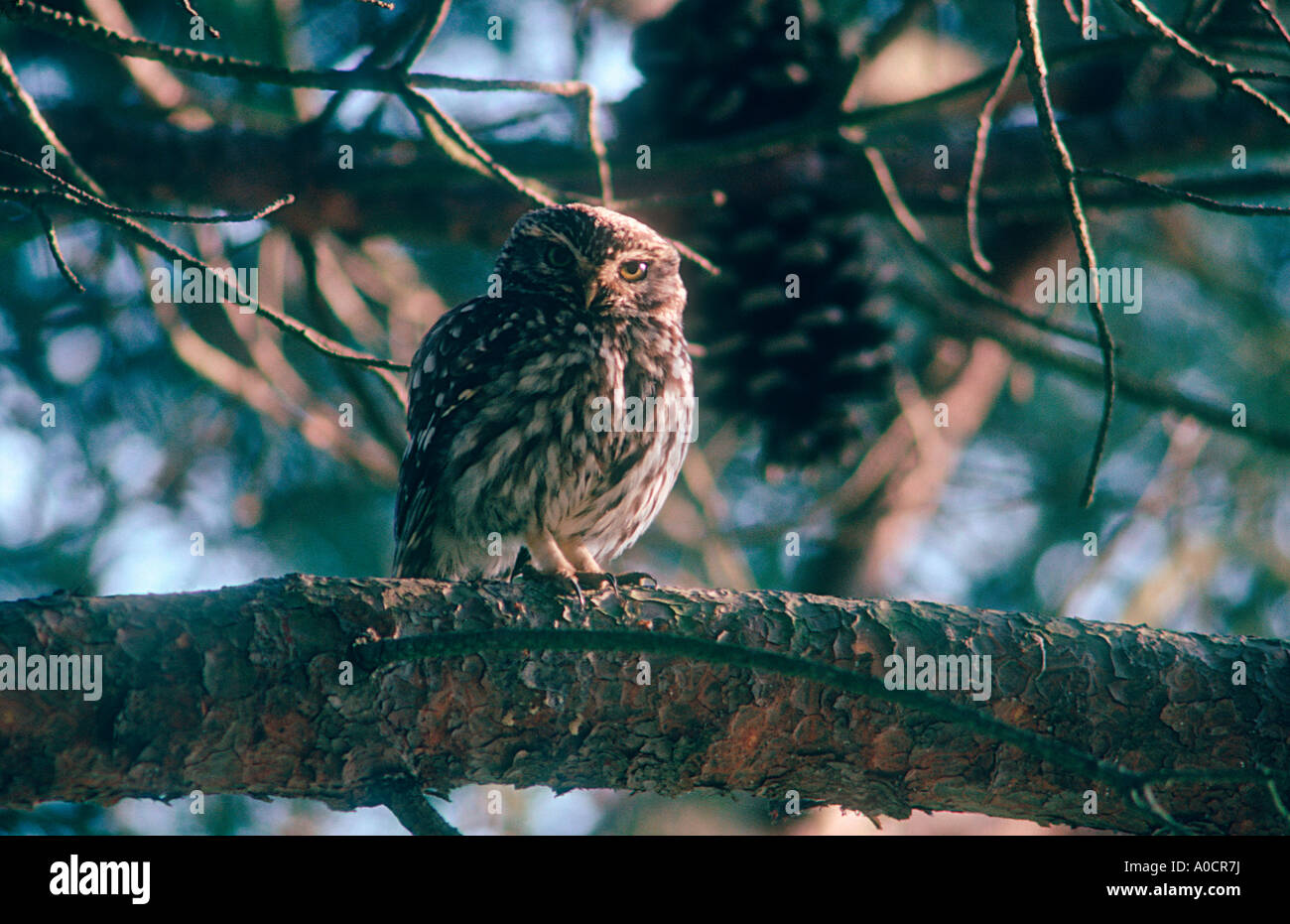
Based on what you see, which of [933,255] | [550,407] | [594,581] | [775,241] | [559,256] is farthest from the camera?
[775,241]

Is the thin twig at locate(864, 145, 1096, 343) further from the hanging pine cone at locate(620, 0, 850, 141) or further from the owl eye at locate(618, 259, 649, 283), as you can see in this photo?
the owl eye at locate(618, 259, 649, 283)

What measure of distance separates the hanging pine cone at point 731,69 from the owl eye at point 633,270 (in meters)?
0.51

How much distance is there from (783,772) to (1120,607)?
306cm

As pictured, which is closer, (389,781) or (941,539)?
(389,781)

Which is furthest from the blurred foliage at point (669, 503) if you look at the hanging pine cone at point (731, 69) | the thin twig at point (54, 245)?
the thin twig at point (54, 245)

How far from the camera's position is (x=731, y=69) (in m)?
3.73

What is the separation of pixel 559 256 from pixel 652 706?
176cm

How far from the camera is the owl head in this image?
11.2 ft

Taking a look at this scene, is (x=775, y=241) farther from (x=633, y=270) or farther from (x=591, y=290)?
(x=591, y=290)

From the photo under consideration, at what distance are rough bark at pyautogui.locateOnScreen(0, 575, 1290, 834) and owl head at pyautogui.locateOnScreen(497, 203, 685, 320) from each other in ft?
4.30

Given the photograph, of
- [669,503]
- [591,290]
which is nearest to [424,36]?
[591,290]

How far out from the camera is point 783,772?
2.27m

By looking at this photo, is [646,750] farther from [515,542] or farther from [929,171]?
[929,171]
